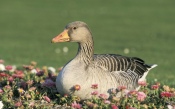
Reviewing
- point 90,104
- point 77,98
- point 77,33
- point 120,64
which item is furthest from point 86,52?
point 90,104

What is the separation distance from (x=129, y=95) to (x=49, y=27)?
21309mm

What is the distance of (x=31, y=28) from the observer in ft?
A: 92.6

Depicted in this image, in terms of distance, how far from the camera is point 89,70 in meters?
8.55

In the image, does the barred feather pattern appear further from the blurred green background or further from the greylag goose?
the blurred green background

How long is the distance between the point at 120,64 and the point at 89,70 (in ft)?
2.77

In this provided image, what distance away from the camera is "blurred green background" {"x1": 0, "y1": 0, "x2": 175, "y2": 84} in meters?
19.0

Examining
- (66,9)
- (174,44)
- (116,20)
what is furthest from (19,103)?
(66,9)

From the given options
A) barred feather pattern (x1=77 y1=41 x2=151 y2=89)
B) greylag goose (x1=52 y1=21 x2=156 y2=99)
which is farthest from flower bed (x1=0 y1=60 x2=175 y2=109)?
barred feather pattern (x1=77 y1=41 x2=151 y2=89)

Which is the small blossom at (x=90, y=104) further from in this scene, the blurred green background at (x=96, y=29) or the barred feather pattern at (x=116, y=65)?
the blurred green background at (x=96, y=29)

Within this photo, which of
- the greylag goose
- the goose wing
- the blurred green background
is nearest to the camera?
the greylag goose

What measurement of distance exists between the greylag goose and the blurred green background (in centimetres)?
358

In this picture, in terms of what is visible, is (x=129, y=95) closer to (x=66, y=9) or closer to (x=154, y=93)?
(x=154, y=93)

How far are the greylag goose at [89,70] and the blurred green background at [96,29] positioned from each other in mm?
3576

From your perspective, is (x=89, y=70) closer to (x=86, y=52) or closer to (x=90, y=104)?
(x=86, y=52)
